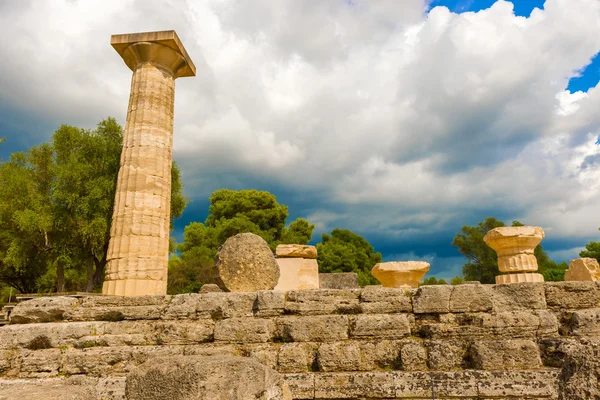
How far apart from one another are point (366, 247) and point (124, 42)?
28052 millimetres

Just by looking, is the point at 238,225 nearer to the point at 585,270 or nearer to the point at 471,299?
the point at 585,270

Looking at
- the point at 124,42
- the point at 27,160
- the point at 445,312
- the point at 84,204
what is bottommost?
the point at 445,312

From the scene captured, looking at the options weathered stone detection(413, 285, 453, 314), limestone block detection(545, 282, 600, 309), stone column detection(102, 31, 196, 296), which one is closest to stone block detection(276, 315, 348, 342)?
weathered stone detection(413, 285, 453, 314)

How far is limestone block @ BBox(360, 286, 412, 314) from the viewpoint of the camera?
446cm

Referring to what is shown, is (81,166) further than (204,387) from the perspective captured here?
Yes

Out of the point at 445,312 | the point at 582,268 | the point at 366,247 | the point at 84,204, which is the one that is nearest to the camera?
the point at 445,312

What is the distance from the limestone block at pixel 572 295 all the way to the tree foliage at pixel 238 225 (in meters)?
25.7

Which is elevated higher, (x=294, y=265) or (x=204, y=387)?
(x=294, y=265)

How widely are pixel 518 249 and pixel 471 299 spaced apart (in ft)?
22.0

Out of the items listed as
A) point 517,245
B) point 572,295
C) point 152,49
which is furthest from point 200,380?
point 152,49

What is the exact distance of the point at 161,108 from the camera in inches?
424

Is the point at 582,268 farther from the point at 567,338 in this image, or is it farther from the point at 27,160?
the point at 27,160

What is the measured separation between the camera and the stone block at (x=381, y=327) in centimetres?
427

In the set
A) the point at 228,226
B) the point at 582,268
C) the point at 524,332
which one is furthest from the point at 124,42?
the point at 228,226
